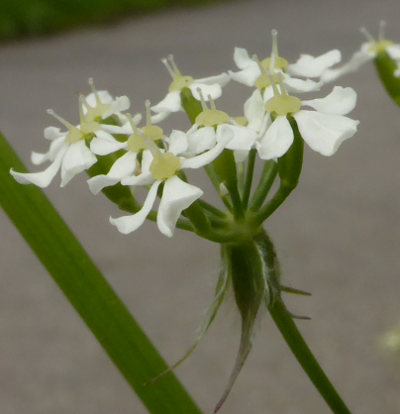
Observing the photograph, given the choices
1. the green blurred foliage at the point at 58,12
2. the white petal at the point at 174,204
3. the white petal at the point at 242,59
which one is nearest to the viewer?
the white petal at the point at 174,204

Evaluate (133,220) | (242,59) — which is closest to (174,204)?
(133,220)

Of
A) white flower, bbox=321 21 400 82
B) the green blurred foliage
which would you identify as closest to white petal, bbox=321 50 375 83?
white flower, bbox=321 21 400 82

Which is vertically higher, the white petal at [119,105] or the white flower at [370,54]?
the white petal at [119,105]

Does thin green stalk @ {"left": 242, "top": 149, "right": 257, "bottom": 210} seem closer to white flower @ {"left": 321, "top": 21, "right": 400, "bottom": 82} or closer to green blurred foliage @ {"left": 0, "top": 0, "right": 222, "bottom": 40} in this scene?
white flower @ {"left": 321, "top": 21, "right": 400, "bottom": 82}

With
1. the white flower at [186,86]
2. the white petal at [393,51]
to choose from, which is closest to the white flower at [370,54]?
the white petal at [393,51]

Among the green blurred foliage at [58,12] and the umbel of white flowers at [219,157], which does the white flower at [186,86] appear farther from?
the green blurred foliage at [58,12]

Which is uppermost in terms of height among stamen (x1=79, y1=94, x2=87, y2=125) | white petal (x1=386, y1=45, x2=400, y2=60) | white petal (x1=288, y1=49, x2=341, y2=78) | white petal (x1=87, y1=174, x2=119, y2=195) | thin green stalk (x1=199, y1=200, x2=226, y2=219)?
stamen (x1=79, y1=94, x2=87, y2=125)

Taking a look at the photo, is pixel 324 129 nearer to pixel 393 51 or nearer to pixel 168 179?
pixel 168 179

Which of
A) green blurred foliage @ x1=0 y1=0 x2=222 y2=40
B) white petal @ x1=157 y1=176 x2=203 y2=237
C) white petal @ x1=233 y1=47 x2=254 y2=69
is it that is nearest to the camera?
white petal @ x1=157 y1=176 x2=203 y2=237

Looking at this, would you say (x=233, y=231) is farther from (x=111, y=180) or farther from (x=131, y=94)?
(x=131, y=94)
